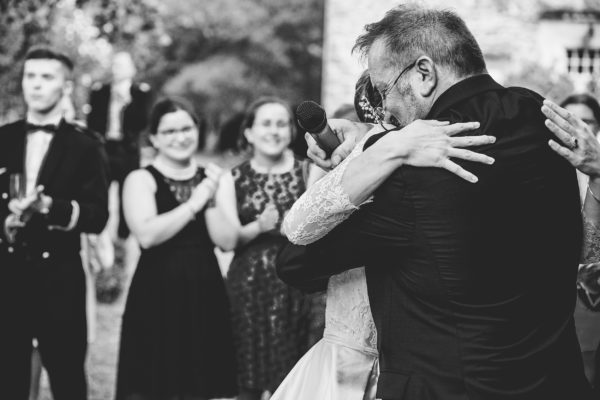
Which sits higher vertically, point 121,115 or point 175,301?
point 121,115

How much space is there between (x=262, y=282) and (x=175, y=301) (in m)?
0.51

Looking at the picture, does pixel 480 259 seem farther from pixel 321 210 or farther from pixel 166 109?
pixel 166 109

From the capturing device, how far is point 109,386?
6.27m

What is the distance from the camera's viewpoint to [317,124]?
2.55m

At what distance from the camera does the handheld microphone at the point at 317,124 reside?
250cm

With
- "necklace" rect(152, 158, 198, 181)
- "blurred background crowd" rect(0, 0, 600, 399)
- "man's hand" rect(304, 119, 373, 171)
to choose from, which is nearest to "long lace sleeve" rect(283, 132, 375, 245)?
"man's hand" rect(304, 119, 373, 171)

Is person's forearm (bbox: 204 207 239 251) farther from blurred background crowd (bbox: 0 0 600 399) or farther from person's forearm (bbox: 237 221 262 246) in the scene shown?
blurred background crowd (bbox: 0 0 600 399)

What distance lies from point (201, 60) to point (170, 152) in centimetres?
2737

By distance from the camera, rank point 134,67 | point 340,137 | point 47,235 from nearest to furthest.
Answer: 1. point 340,137
2. point 47,235
3. point 134,67

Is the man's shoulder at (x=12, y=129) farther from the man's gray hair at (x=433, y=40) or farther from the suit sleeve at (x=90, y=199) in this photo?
the man's gray hair at (x=433, y=40)

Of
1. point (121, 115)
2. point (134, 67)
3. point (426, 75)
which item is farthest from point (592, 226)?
point (134, 67)

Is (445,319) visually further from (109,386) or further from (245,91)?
(245,91)

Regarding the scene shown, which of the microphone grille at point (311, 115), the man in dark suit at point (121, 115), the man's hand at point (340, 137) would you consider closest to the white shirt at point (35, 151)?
the man's hand at point (340, 137)

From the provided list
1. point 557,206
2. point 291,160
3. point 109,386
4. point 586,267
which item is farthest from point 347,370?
point 109,386
